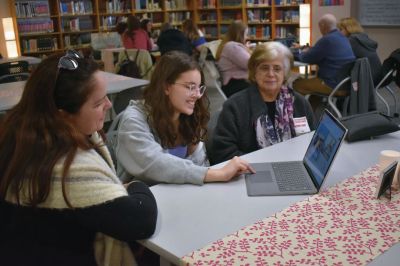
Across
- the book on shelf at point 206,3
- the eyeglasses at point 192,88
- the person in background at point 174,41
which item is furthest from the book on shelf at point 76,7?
the eyeglasses at point 192,88

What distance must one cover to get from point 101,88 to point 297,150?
108cm

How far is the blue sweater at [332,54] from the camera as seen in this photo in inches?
184

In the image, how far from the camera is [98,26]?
8422mm

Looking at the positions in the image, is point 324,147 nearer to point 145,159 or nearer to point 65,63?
point 145,159

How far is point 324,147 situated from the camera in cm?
171

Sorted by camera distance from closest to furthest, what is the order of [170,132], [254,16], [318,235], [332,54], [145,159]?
[318,235] → [145,159] → [170,132] → [332,54] → [254,16]

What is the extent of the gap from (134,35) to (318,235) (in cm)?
615

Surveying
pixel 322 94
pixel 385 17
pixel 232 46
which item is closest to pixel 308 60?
pixel 322 94

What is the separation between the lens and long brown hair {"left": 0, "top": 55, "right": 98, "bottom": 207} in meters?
1.20

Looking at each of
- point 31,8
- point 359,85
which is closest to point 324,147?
point 359,85

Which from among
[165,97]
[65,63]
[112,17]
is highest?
[112,17]

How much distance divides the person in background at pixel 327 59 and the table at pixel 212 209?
2.82 meters

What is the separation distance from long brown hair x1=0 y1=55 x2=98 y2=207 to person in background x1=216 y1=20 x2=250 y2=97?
3.73 meters

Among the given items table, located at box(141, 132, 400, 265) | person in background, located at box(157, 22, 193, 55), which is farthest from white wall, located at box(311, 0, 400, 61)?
table, located at box(141, 132, 400, 265)
